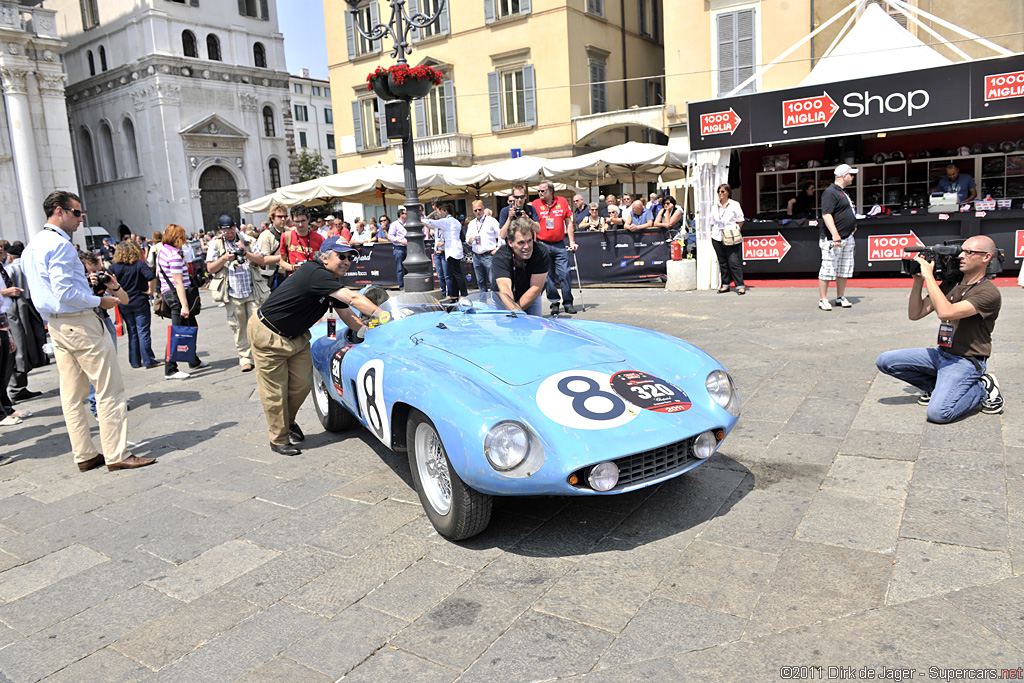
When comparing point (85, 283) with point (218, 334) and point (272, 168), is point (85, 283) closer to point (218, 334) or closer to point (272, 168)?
point (218, 334)

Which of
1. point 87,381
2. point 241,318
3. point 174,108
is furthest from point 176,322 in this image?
point 174,108

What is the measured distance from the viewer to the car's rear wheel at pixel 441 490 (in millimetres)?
3316

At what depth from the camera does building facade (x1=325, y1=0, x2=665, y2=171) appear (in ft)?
77.5

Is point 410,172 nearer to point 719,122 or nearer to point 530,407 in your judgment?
point 719,122

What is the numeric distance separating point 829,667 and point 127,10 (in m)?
47.7

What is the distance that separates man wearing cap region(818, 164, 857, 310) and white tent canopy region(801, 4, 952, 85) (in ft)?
11.1

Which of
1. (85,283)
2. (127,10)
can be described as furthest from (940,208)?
(127,10)

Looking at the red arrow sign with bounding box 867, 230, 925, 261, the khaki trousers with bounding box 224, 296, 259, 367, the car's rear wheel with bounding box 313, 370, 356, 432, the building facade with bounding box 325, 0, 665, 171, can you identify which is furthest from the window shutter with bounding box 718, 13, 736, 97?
the car's rear wheel with bounding box 313, 370, 356, 432

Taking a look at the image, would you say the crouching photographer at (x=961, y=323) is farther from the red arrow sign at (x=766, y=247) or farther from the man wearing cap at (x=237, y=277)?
the red arrow sign at (x=766, y=247)

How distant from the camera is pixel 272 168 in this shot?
45312mm

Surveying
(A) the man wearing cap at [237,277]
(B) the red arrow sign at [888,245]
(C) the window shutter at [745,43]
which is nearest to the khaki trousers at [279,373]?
(A) the man wearing cap at [237,277]

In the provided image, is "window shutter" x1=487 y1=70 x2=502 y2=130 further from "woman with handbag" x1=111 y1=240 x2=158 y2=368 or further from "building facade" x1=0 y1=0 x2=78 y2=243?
"building facade" x1=0 y1=0 x2=78 y2=243

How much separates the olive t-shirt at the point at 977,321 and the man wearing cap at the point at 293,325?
12.6 feet

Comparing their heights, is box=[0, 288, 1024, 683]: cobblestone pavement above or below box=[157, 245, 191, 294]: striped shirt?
below
